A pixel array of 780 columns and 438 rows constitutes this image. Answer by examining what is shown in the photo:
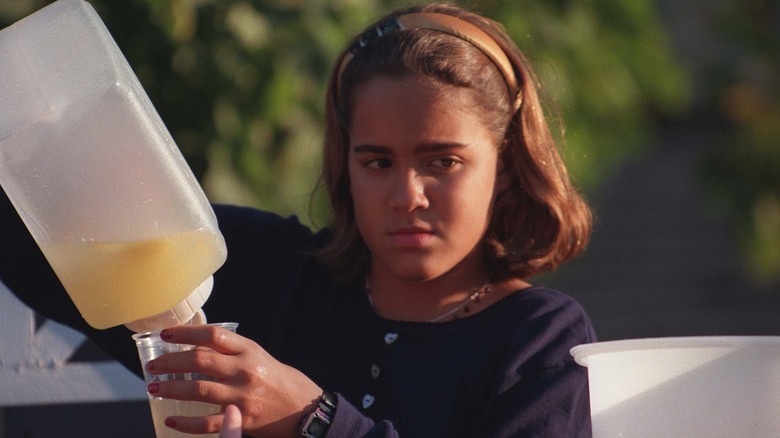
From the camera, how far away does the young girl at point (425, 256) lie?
6.44 feet

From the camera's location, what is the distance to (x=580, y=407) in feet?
6.38

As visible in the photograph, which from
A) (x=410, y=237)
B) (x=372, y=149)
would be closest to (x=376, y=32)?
(x=372, y=149)

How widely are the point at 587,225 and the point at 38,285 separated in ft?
3.40

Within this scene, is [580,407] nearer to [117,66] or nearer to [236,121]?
[117,66]

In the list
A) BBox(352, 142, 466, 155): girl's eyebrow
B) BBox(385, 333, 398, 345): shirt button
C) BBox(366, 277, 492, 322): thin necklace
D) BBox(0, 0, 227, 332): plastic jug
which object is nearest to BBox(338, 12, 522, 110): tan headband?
BBox(352, 142, 466, 155): girl's eyebrow

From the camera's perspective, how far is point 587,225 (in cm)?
231

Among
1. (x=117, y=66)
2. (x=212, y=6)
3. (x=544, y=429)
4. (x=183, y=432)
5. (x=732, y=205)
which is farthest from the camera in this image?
(x=732, y=205)

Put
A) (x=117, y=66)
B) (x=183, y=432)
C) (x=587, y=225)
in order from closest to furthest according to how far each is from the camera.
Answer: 1. (x=183, y=432)
2. (x=117, y=66)
3. (x=587, y=225)

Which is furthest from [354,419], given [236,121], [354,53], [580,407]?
[236,121]

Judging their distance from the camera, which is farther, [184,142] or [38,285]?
[184,142]

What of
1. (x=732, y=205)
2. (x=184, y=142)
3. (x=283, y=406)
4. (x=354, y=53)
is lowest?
(x=732, y=205)

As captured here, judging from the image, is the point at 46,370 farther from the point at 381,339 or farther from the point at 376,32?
the point at 376,32

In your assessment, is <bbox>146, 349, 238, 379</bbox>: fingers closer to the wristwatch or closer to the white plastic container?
the wristwatch

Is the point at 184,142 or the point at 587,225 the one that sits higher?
the point at 587,225
